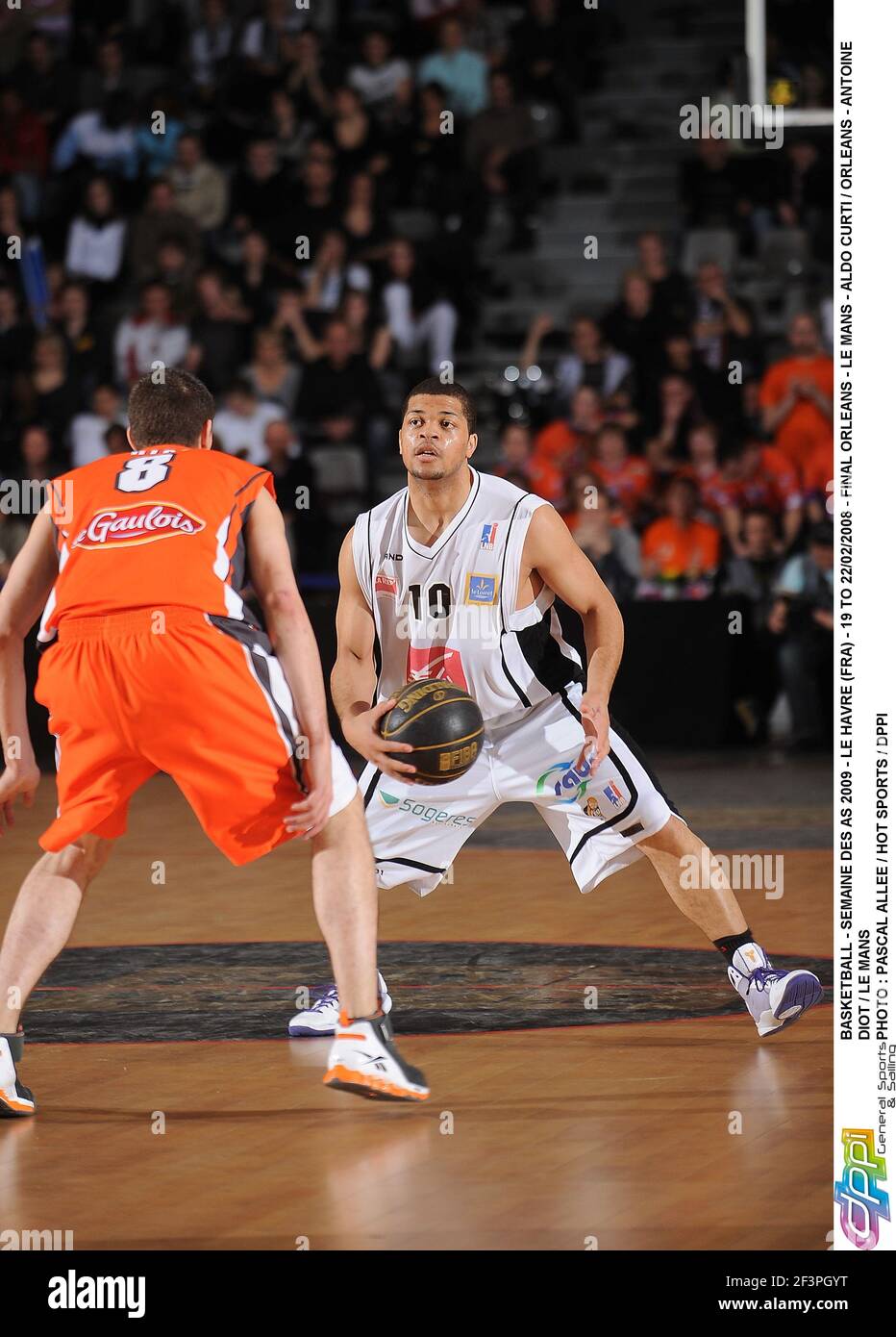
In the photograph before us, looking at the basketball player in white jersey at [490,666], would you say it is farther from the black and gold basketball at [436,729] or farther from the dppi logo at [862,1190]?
the dppi logo at [862,1190]

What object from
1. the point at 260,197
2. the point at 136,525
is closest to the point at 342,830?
the point at 136,525

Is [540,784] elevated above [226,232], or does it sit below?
below

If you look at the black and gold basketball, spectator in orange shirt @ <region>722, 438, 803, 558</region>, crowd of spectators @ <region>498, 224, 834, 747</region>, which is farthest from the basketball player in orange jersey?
spectator in orange shirt @ <region>722, 438, 803, 558</region>

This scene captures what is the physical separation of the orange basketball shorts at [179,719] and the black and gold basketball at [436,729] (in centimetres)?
76

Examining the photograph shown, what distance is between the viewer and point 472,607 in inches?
245

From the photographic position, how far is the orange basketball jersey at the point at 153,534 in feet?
16.1

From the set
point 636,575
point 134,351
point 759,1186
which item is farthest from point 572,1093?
point 134,351

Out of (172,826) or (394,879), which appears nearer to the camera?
(394,879)

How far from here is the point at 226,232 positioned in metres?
17.3

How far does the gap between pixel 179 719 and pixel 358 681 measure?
1.29 metres

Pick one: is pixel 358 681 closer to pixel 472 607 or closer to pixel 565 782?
pixel 472 607

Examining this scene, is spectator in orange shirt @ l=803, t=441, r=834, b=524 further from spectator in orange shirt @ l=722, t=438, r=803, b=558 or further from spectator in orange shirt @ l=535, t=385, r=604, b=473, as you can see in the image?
spectator in orange shirt @ l=535, t=385, r=604, b=473
